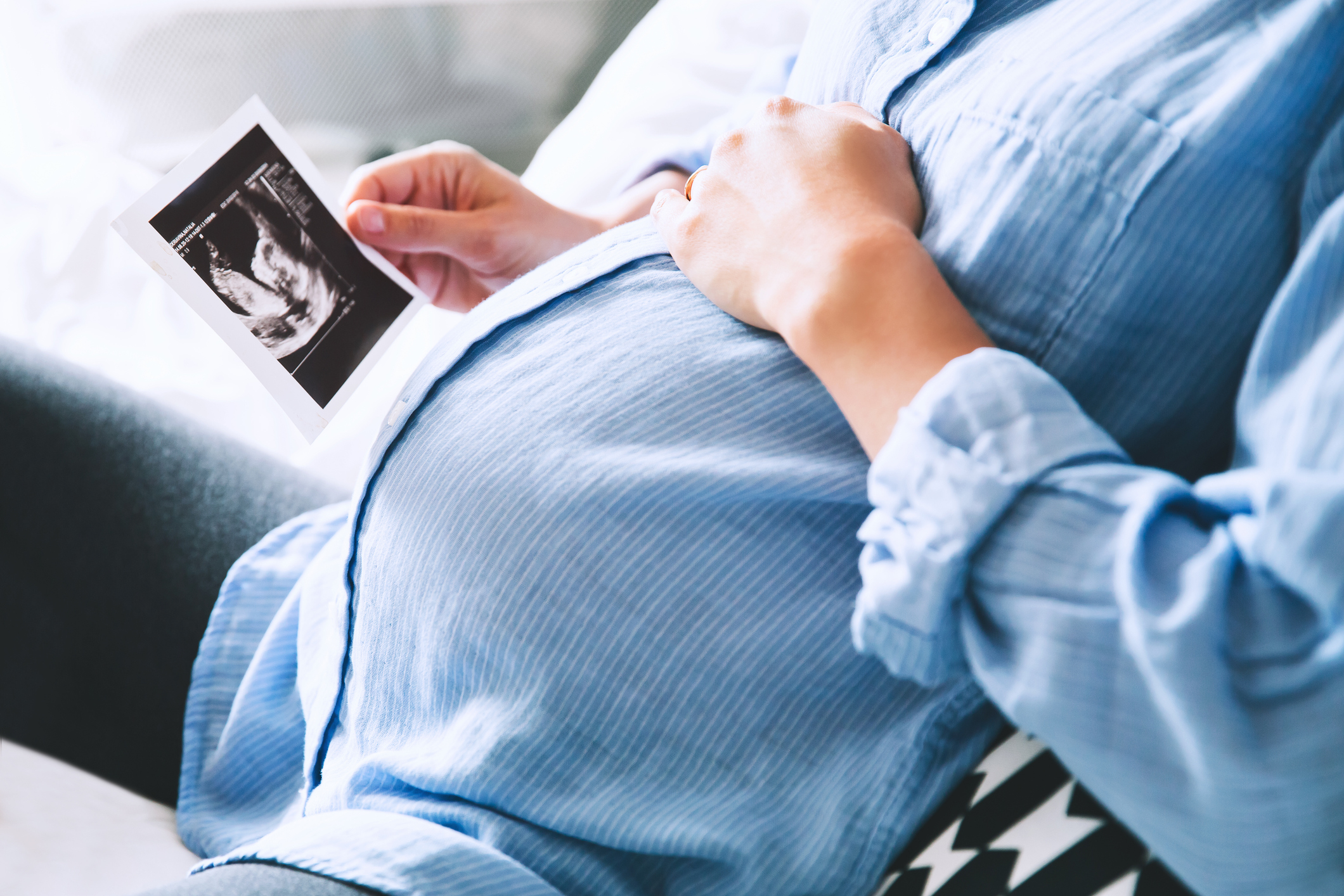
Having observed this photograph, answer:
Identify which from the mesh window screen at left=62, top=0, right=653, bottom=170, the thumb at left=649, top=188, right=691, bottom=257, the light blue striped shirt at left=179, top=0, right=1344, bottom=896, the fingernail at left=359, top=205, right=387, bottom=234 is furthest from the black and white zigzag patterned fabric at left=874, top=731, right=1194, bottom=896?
the mesh window screen at left=62, top=0, right=653, bottom=170

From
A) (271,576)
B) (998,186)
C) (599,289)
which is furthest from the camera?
(271,576)

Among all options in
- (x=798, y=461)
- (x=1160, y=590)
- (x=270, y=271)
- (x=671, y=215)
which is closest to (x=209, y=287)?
(x=270, y=271)

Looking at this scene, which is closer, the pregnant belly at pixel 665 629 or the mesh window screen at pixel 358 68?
the pregnant belly at pixel 665 629

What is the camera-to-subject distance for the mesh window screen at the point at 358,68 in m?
1.45

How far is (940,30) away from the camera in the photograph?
1.77ft

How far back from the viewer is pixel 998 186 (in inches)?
18.2

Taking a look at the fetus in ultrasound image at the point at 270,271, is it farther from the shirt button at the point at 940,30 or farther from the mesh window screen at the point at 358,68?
the mesh window screen at the point at 358,68

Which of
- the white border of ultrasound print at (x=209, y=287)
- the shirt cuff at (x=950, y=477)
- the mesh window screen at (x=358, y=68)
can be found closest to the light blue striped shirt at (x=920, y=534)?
the shirt cuff at (x=950, y=477)

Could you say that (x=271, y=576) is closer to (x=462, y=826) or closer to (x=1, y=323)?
(x=462, y=826)

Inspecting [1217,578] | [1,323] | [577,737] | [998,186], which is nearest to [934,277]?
[998,186]

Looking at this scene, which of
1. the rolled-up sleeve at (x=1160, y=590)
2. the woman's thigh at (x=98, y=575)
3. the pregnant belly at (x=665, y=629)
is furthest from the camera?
the woman's thigh at (x=98, y=575)

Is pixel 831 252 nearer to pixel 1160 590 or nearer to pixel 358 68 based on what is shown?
pixel 1160 590

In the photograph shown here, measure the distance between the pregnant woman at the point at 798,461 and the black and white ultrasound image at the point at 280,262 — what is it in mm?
122

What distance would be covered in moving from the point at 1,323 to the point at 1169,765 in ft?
4.05
